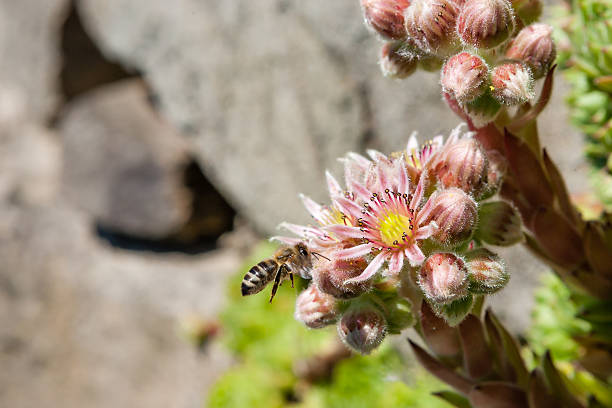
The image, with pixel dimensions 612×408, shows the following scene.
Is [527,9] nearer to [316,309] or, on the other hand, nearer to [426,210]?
[426,210]

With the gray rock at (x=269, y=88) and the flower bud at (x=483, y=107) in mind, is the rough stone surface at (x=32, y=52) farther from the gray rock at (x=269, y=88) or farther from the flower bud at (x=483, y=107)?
the flower bud at (x=483, y=107)

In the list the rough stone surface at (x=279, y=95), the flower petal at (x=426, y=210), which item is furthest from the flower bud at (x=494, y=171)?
the rough stone surface at (x=279, y=95)

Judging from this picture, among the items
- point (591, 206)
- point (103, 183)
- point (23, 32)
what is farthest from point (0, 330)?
point (591, 206)

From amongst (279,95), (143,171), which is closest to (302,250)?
(279,95)

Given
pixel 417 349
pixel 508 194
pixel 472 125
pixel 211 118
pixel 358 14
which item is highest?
pixel 211 118

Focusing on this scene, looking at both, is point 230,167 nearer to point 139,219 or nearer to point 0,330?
point 139,219
